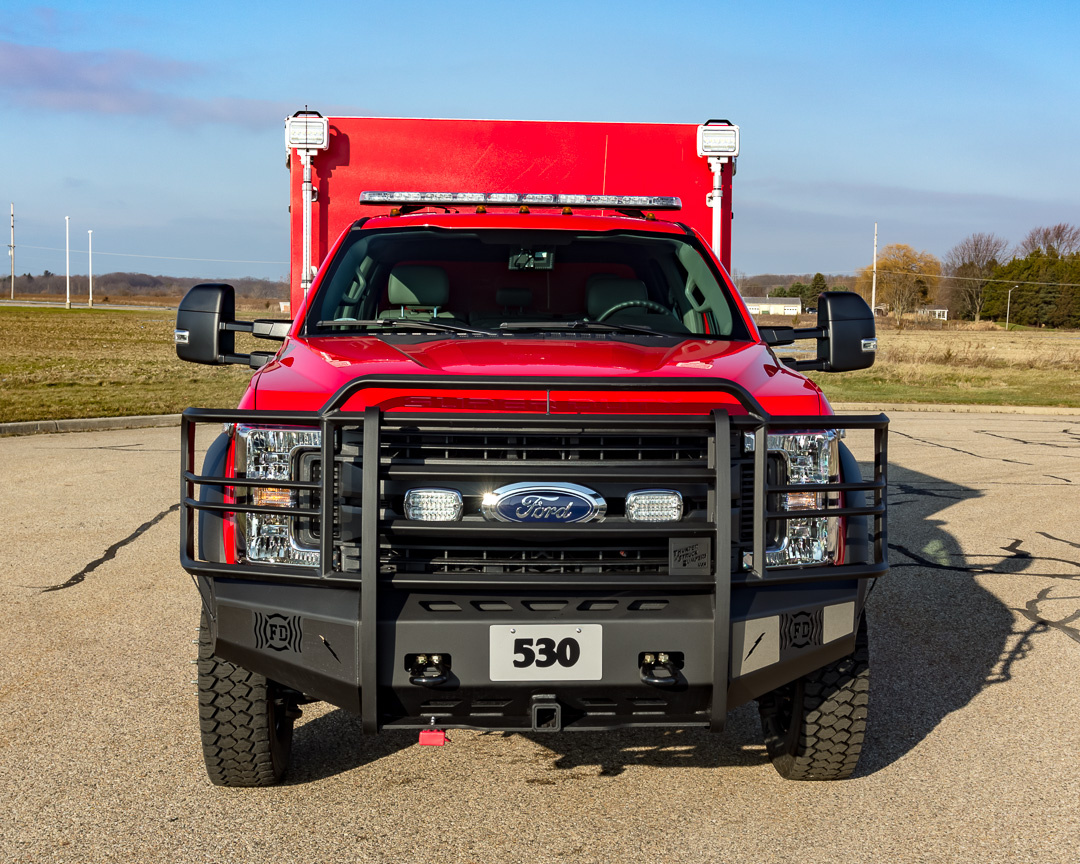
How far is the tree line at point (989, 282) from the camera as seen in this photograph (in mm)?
120500

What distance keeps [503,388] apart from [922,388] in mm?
22506

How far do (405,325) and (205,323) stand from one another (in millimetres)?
949

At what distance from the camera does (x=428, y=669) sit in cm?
323

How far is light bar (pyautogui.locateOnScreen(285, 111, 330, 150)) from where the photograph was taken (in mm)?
7555

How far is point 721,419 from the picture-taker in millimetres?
3260

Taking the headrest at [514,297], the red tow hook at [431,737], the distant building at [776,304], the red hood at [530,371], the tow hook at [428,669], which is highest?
the distant building at [776,304]

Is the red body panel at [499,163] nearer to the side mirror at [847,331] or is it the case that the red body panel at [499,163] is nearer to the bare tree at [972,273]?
the side mirror at [847,331]

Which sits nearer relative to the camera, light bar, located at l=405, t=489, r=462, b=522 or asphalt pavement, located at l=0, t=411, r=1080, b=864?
light bar, located at l=405, t=489, r=462, b=522

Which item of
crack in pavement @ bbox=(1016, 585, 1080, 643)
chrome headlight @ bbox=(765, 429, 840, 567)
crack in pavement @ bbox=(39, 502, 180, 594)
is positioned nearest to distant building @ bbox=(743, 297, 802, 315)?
crack in pavement @ bbox=(39, 502, 180, 594)

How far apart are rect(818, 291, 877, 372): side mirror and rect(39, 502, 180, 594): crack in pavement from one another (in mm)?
4644

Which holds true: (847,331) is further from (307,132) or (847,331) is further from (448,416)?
(307,132)

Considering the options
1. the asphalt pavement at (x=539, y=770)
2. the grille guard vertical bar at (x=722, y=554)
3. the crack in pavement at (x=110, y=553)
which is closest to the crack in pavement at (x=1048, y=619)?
the asphalt pavement at (x=539, y=770)

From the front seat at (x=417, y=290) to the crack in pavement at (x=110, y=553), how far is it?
3.02 metres

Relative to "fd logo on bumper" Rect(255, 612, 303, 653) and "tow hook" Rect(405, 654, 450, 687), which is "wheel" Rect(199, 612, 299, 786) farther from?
"tow hook" Rect(405, 654, 450, 687)
